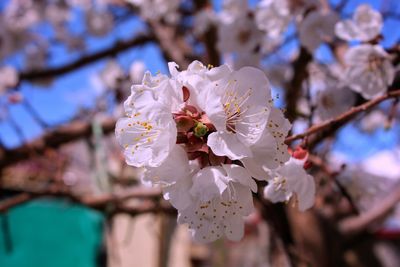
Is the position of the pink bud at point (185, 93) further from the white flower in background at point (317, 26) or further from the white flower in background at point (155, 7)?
the white flower in background at point (155, 7)

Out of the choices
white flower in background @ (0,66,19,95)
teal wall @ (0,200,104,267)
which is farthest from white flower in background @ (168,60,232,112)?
teal wall @ (0,200,104,267)

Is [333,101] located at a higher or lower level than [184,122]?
lower

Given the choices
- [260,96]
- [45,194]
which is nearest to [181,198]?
[260,96]

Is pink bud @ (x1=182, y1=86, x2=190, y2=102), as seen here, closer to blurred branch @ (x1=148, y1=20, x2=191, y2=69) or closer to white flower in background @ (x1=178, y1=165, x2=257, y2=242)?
white flower in background @ (x1=178, y1=165, x2=257, y2=242)

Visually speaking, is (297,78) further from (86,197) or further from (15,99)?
(15,99)

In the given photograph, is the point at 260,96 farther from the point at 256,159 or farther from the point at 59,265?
the point at 59,265

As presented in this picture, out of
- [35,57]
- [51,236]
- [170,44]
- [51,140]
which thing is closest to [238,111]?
[170,44]
